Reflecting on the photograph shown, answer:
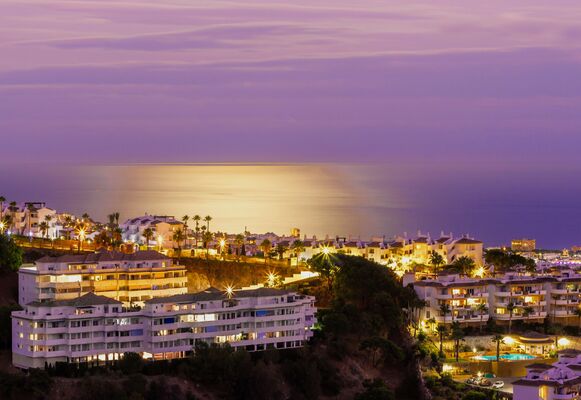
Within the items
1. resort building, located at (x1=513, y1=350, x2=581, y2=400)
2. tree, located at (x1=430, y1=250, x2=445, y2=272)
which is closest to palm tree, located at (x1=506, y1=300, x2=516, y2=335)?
tree, located at (x1=430, y1=250, x2=445, y2=272)

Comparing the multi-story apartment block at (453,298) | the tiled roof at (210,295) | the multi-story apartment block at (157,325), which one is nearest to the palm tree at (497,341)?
the multi-story apartment block at (453,298)

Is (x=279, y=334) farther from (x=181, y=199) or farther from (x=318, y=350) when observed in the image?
(x=181, y=199)

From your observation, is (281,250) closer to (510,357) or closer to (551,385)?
(510,357)

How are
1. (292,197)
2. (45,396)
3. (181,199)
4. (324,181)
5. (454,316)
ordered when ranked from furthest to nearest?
(324,181) < (292,197) < (181,199) < (454,316) < (45,396)

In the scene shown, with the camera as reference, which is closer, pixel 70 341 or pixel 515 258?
pixel 70 341

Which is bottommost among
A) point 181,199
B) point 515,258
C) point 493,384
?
point 493,384

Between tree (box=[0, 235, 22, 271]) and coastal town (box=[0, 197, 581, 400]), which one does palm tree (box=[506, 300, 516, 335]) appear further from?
tree (box=[0, 235, 22, 271])

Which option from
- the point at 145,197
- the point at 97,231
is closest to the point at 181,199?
the point at 145,197
